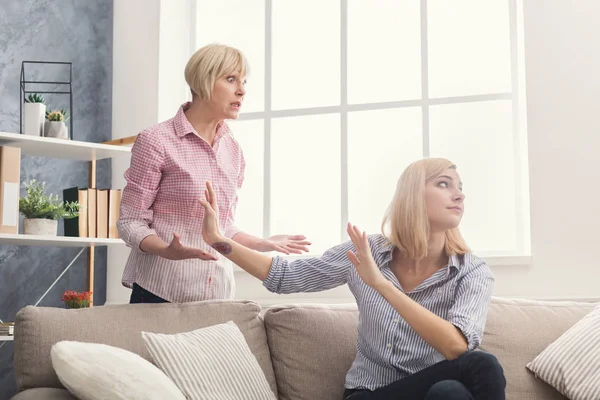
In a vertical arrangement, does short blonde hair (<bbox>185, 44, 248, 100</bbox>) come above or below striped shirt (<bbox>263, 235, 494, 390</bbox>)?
above

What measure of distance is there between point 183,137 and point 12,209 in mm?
1219

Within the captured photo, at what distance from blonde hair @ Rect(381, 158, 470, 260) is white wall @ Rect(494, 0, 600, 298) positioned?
3.45 ft

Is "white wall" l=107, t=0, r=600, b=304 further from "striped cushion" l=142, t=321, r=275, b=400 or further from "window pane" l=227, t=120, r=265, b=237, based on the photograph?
"striped cushion" l=142, t=321, r=275, b=400

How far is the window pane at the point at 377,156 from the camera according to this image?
410 cm

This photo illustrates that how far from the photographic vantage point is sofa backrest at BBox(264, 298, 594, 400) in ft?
8.60

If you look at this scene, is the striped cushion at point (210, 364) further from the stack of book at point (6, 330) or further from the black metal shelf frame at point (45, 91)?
the black metal shelf frame at point (45, 91)

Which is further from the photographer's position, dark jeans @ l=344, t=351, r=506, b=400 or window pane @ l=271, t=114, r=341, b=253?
window pane @ l=271, t=114, r=341, b=253

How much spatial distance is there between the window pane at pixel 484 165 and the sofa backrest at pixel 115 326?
149cm

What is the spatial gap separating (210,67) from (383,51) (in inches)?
73.7

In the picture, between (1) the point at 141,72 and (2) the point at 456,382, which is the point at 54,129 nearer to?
(1) the point at 141,72

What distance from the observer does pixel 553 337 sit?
8.90ft

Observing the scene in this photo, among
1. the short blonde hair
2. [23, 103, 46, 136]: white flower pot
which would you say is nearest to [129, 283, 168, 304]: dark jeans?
the short blonde hair

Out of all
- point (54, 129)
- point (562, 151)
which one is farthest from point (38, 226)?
point (562, 151)

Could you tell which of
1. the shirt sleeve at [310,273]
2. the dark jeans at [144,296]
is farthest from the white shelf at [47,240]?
the shirt sleeve at [310,273]
